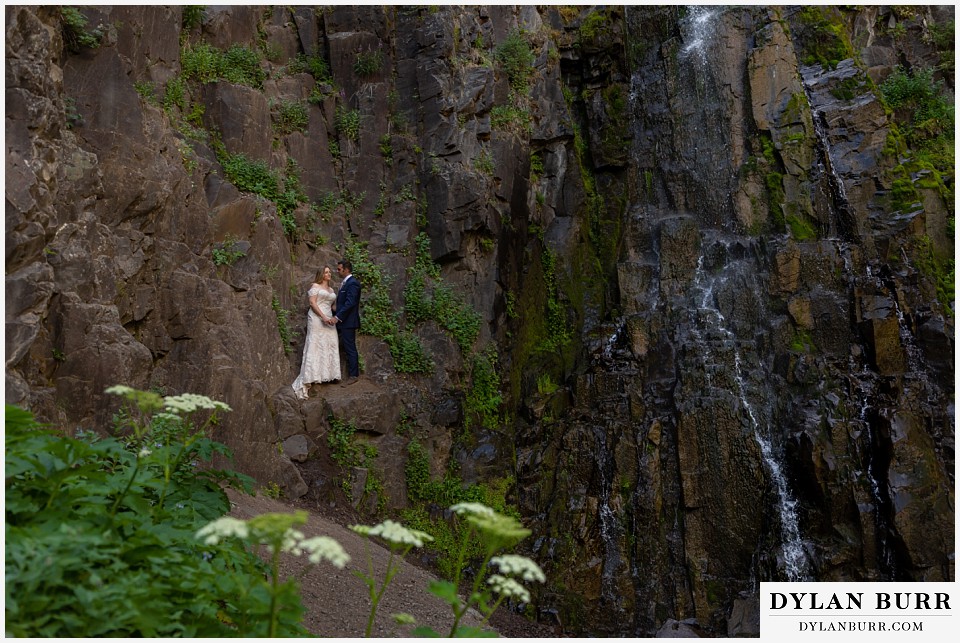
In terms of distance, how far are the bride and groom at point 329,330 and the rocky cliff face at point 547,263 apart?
356mm

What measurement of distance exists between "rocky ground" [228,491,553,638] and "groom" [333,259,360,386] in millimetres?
2550

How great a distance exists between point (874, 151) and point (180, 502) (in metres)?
15.0

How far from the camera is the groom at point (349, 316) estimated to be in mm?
12727

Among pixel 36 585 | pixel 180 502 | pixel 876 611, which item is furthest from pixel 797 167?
pixel 36 585

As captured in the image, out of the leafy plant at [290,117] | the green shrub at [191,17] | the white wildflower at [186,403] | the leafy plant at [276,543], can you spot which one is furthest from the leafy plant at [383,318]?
the leafy plant at [276,543]

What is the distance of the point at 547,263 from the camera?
15703mm

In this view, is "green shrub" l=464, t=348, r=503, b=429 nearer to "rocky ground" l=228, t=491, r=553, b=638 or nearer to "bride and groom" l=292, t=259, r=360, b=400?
"bride and groom" l=292, t=259, r=360, b=400

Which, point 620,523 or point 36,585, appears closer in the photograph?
point 36,585

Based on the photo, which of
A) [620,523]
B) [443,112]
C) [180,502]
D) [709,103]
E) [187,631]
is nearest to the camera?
[187,631]

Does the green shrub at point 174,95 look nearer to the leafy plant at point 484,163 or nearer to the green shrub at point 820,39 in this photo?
the leafy plant at point 484,163

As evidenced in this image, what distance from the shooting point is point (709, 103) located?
640 inches

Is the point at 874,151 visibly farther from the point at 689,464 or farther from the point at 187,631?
the point at 187,631

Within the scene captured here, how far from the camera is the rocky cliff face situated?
1062 cm

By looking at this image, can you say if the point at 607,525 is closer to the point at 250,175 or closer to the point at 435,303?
the point at 435,303
